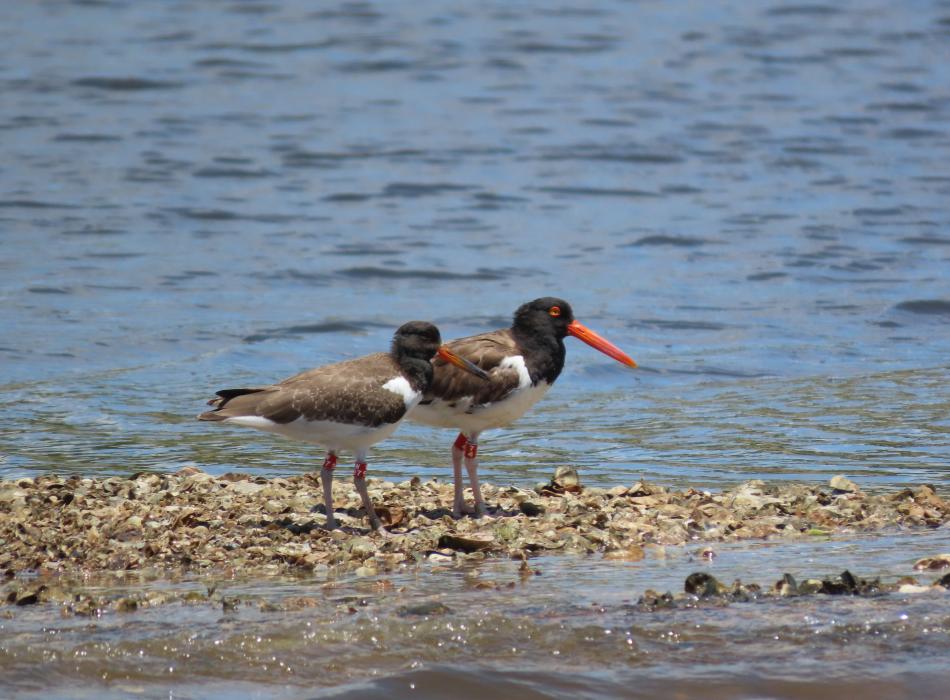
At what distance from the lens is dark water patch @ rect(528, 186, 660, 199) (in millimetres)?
20172

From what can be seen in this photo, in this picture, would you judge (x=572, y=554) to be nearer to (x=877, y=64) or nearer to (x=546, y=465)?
(x=546, y=465)

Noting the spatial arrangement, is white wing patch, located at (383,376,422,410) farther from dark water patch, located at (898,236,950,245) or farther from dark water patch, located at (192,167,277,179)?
dark water patch, located at (192,167,277,179)

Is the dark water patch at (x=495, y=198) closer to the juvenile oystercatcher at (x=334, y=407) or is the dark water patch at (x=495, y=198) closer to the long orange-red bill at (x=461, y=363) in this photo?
the long orange-red bill at (x=461, y=363)

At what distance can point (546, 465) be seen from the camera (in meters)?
9.89

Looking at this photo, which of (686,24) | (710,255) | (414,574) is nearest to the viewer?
(414,574)

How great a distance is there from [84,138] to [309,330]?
9634 millimetres

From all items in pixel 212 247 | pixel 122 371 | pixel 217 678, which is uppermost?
pixel 212 247

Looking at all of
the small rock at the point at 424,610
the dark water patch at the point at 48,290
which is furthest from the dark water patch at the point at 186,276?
the small rock at the point at 424,610

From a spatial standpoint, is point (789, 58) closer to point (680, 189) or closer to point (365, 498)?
point (680, 189)

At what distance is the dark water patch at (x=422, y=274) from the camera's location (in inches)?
643

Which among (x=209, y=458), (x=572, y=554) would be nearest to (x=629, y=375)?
(x=209, y=458)

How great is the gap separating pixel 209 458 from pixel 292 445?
0.70 meters

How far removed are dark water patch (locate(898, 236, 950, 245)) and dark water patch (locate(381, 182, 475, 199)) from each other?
583 cm

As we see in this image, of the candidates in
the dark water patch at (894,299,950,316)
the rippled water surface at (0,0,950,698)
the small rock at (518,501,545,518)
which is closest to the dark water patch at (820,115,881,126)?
the rippled water surface at (0,0,950,698)
